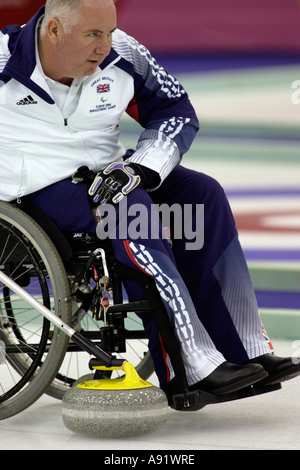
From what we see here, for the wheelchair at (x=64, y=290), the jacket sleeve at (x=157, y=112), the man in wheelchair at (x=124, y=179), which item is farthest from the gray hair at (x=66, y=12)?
the wheelchair at (x=64, y=290)

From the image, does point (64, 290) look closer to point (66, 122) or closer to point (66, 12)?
point (66, 122)

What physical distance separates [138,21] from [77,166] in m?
1.77

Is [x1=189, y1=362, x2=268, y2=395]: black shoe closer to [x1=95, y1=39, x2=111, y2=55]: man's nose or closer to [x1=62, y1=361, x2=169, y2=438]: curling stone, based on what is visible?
[x1=62, y1=361, x2=169, y2=438]: curling stone

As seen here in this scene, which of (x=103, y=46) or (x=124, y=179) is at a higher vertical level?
(x=103, y=46)

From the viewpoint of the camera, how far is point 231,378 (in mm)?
2119

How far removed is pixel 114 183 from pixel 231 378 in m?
0.56

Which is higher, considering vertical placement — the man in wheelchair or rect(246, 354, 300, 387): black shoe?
the man in wheelchair

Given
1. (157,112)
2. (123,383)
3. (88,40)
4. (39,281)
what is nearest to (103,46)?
(88,40)

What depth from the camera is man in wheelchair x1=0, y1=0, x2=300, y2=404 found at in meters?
2.15

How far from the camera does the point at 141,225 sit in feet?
7.06

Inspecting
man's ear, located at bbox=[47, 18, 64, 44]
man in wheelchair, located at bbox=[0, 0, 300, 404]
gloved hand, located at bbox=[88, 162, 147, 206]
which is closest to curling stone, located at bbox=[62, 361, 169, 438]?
man in wheelchair, located at bbox=[0, 0, 300, 404]

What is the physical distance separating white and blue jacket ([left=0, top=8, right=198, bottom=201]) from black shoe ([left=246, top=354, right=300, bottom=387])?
0.56 m
